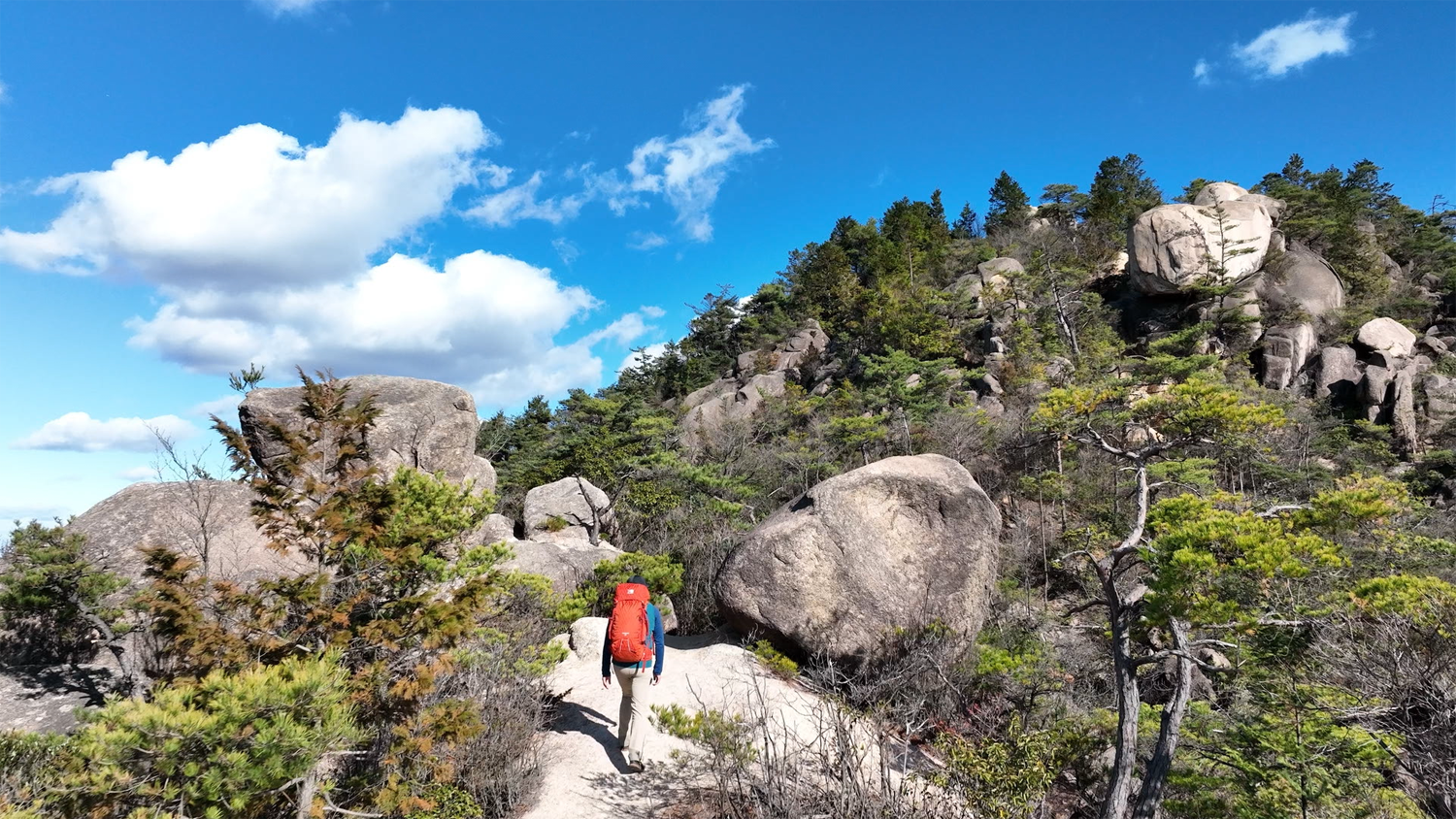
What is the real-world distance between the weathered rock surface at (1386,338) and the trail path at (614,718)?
30796mm

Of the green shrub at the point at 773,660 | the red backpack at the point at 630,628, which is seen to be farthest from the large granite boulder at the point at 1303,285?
the red backpack at the point at 630,628

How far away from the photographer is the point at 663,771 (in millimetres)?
6277

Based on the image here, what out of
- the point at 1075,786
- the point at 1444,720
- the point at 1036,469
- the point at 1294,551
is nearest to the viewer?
the point at 1444,720

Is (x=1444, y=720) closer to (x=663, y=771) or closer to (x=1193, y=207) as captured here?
(x=663, y=771)

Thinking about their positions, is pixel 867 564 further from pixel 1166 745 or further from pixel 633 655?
pixel 633 655

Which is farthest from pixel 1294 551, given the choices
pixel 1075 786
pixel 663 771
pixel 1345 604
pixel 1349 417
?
pixel 1349 417

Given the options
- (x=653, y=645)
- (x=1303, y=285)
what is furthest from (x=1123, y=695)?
(x=1303, y=285)

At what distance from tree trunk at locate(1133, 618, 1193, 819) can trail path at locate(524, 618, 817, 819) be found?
12.1 ft

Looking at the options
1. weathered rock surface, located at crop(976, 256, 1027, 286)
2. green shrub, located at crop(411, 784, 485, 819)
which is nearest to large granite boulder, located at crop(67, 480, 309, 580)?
green shrub, located at crop(411, 784, 485, 819)

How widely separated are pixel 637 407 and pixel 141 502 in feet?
48.2

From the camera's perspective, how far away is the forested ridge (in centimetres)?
446

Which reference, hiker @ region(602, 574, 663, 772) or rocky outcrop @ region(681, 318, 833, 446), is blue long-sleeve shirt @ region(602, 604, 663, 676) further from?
rocky outcrop @ region(681, 318, 833, 446)

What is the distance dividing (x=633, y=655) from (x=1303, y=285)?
36.4m

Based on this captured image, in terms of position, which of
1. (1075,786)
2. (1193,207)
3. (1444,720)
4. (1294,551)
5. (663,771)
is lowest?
(1075,786)
